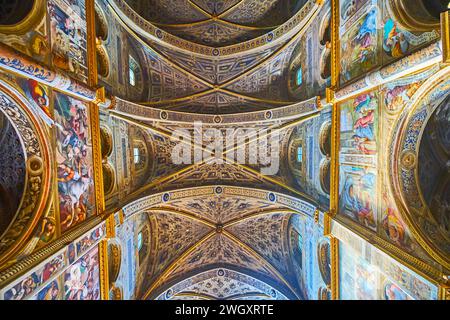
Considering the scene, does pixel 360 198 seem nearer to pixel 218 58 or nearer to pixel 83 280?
pixel 218 58

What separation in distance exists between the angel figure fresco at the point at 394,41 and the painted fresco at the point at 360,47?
0.37 metres

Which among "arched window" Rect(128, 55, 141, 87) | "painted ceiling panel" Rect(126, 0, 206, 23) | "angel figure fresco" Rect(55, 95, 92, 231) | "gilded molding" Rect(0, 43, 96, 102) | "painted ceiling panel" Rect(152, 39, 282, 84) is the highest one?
"painted ceiling panel" Rect(126, 0, 206, 23)

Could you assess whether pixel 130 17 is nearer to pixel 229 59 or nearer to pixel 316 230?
pixel 229 59

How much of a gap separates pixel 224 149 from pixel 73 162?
6980 millimetres

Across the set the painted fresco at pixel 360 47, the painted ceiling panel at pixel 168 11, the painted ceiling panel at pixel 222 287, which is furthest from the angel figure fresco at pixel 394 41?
the painted ceiling panel at pixel 222 287

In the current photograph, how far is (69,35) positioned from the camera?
7.05 m

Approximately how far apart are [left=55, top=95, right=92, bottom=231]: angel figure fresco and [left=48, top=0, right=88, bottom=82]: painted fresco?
0.97 meters

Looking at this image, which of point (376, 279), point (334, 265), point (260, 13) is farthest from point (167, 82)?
point (376, 279)

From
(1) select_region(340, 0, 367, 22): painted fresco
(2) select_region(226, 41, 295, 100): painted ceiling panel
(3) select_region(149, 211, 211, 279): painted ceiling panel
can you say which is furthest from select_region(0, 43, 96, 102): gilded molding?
(1) select_region(340, 0, 367, 22): painted fresco

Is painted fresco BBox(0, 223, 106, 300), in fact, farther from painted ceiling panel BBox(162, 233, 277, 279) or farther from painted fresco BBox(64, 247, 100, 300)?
painted ceiling panel BBox(162, 233, 277, 279)

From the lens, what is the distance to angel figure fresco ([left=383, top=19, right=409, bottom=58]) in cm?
601

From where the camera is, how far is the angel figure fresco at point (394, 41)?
6007mm

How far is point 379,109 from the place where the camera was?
706 centimetres
